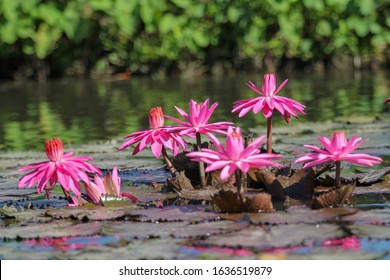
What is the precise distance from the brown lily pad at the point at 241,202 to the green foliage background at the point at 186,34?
825 cm

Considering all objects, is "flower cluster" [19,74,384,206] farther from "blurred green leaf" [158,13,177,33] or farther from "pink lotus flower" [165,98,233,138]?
"blurred green leaf" [158,13,177,33]

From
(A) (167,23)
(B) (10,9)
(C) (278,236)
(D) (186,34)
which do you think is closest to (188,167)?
(C) (278,236)

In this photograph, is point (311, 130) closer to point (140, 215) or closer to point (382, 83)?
point (140, 215)

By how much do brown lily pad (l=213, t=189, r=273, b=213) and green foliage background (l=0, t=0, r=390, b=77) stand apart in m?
8.25

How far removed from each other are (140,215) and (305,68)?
9307 millimetres

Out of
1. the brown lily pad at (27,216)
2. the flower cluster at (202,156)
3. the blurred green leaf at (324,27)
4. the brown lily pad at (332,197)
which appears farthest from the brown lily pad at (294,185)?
the blurred green leaf at (324,27)

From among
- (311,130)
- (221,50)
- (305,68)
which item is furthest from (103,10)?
(311,130)

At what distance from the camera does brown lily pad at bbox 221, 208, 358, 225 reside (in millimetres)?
3066

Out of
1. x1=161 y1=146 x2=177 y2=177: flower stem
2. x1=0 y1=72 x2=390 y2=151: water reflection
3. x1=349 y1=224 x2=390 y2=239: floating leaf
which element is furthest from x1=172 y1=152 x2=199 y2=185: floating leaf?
x1=0 y1=72 x2=390 y2=151: water reflection

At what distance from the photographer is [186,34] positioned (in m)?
11.8

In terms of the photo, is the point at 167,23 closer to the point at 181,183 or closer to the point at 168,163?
the point at 168,163

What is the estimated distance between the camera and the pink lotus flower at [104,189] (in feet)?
11.2

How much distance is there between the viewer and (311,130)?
570 cm
